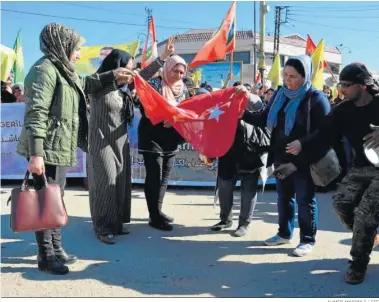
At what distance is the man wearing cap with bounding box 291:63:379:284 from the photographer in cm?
330

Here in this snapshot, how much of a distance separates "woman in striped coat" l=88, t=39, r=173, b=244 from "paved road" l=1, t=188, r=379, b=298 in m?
0.24

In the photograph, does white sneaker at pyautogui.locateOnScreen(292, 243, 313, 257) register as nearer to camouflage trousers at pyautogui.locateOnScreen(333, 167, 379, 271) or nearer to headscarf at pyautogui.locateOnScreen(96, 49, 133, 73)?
camouflage trousers at pyautogui.locateOnScreen(333, 167, 379, 271)

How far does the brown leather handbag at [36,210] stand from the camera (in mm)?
3156

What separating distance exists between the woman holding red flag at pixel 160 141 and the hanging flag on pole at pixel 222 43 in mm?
2535

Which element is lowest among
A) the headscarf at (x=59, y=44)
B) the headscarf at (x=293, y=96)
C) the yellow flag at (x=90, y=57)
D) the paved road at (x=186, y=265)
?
the paved road at (x=186, y=265)

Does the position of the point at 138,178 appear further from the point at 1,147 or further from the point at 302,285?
the point at 302,285

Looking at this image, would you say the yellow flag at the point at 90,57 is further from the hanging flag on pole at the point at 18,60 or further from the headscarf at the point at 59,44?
the headscarf at the point at 59,44

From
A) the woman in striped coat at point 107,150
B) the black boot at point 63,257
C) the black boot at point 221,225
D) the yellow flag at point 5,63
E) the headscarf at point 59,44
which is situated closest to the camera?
the headscarf at point 59,44

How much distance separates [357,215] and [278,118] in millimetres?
1196

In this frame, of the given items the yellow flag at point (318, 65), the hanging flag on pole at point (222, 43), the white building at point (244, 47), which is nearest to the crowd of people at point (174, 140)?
the hanging flag on pole at point (222, 43)

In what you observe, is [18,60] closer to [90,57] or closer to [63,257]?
[90,57]

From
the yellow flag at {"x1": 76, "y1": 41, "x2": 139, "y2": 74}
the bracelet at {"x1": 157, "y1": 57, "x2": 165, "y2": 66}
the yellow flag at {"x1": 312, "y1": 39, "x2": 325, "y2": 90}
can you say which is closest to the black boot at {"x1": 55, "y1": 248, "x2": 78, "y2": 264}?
the bracelet at {"x1": 157, "y1": 57, "x2": 165, "y2": 66}

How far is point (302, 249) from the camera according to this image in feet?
13.2

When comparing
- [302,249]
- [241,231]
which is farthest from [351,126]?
[241,231]
